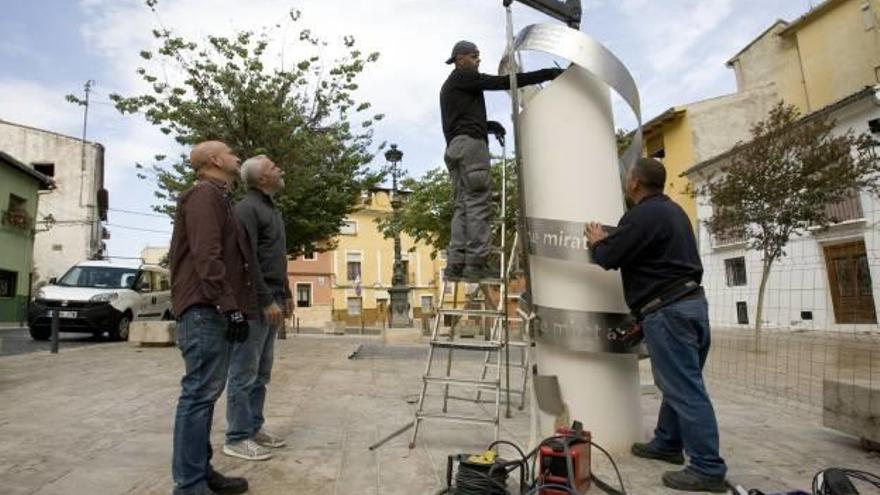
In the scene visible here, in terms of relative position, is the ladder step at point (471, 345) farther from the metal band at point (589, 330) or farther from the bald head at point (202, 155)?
the bald head at point (202, 155)

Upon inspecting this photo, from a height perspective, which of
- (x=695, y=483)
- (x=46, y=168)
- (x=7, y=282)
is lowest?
(x=695, y=483)

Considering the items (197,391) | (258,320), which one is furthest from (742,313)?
(197,391)

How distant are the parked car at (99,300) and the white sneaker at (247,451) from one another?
10634mm

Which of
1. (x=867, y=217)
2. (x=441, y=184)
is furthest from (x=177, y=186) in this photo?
(x=867, y=217)

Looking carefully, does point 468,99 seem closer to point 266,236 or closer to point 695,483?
point 266,236

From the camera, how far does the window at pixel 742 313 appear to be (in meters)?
20.6

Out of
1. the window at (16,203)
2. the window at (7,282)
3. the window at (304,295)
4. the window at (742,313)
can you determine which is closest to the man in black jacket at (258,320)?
the window at (742,313)

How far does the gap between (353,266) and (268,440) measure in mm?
47012

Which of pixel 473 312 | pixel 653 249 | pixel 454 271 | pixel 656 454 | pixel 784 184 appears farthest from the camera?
pixel 784 184

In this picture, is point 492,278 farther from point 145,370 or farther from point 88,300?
point 88,300

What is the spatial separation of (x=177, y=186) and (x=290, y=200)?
3039mm

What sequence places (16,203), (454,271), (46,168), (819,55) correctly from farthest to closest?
(46,168)
(16,203)
(819,55)
(454,271)

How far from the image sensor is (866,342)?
42.9 ft

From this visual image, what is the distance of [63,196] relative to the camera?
32312mm
